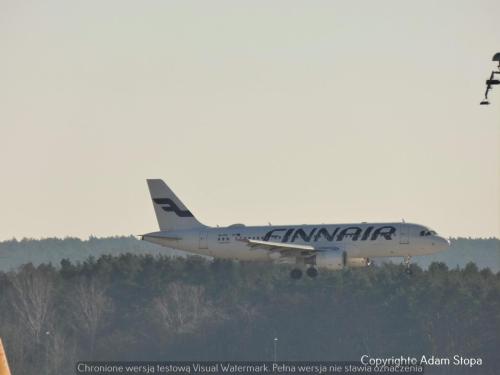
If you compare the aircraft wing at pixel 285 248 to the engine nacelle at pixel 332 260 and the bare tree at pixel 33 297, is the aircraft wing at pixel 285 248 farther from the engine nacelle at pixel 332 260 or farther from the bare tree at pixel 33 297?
the bare tree at pixel 33 297

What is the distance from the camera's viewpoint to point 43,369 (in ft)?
464

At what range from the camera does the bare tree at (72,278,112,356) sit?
157 metres

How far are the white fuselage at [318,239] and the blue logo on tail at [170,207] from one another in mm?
3112

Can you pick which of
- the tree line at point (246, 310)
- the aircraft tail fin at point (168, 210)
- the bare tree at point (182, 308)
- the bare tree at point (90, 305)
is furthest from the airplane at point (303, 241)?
the bare tree at point (182, 308)

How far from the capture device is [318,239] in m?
121

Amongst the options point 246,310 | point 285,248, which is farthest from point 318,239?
point 246,310

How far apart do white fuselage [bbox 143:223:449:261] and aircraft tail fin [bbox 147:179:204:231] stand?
2.10m

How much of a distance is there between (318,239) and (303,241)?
140cm

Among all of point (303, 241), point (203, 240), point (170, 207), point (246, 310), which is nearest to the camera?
point (303, 241)

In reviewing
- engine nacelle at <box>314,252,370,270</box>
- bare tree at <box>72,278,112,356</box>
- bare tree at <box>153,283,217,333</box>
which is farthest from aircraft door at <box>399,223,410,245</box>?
bare tree at <box>153,283,217,333</box>

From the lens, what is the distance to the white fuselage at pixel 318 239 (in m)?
117

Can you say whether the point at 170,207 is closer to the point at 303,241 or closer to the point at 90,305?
the point at 303,241

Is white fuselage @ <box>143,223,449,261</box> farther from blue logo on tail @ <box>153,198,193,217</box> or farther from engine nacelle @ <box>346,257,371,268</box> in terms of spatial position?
blue logo on tail @ <box>153,198,193,217</box>

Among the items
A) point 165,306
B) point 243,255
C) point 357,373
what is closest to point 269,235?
point 243,255
